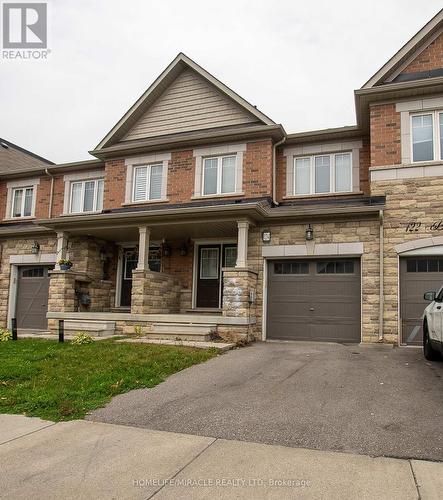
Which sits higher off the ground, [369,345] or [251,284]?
[251,284]

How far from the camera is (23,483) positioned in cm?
368

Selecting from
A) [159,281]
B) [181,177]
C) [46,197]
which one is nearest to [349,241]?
[159,281]

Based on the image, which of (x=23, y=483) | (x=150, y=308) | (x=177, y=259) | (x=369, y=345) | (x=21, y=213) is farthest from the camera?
(x=21, y=213)

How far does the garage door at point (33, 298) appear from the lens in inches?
645

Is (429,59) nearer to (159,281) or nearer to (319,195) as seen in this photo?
(319,195)

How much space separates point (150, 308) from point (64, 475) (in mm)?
9447

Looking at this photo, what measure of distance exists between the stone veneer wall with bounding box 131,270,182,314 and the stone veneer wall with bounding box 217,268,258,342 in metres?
2.38

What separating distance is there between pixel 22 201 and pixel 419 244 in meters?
14.6

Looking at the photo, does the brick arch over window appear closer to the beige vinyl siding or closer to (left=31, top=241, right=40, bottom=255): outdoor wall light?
the beige vinyl siding

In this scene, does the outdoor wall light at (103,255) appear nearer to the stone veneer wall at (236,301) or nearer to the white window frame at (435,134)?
the stone veneer wall at (236,301)

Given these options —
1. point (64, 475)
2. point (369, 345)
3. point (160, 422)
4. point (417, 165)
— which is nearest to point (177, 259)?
point (369, 345)

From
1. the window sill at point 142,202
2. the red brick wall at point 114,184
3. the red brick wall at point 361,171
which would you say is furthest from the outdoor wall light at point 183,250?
the red brick wall at point 361,171

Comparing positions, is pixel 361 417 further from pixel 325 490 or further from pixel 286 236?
pixel 286 236

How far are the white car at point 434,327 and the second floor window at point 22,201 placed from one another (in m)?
14.9
